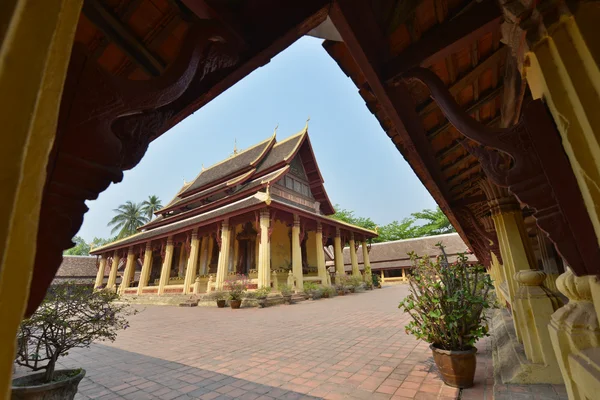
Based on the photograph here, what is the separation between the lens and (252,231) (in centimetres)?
1439

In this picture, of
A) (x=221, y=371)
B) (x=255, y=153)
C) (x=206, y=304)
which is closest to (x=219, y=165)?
(x=255, y=153)

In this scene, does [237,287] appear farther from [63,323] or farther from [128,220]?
[128,220]

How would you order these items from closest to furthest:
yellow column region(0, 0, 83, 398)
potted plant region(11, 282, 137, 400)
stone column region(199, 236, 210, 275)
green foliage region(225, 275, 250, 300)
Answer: yellow column region(0, 0, 83, 398), potted plant region(11, 282, 137, 400), green foliage region(225, 275, 250, 300), stone column region(199, 236, 210, 275)

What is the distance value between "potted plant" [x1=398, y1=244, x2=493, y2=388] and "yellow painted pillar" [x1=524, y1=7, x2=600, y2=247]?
7.57 ft

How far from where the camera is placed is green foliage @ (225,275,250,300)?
10.4 metres

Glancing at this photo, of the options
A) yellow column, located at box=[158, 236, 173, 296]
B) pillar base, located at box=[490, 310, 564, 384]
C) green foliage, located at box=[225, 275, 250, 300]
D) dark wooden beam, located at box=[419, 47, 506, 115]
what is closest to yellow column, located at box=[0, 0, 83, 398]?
dark wooden beam, located at box=[419, 47, 506, 115]

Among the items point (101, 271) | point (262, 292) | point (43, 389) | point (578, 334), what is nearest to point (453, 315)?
point (578, 334)

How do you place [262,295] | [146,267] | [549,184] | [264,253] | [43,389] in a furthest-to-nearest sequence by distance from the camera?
[146,267] → [264,253] → [262,295] → [43,389] → [549,184]

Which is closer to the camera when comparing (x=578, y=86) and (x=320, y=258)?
(x=578, y=86)

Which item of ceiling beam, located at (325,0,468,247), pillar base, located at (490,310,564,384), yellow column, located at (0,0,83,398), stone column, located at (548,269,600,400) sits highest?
ceiling beam, located at (325,0,468,247)

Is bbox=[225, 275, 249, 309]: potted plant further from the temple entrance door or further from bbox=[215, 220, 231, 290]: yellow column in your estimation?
the temple entrance door

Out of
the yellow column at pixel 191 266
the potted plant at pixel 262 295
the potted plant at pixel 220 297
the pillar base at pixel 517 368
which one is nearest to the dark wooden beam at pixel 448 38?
the pillar base at pixel 517 368

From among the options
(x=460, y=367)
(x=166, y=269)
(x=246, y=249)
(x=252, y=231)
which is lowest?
(x=460, y=367)

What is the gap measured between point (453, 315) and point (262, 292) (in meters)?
8.40
